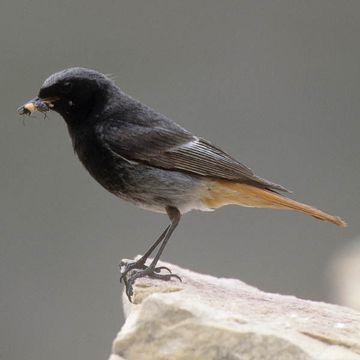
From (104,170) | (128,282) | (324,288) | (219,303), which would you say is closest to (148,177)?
(104,170)

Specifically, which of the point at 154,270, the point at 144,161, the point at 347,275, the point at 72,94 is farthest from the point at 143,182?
the point at 347,275

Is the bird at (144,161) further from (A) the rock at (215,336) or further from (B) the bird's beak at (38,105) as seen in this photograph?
(A) the rock at (215,336)

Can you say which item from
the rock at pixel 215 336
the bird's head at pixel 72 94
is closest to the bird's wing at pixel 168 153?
the bird's head at pixel 72 94

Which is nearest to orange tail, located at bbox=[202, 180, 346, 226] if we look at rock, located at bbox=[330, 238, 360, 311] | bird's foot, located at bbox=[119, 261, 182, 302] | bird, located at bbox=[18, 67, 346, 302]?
bird, located at bbox=[18, 67, 346, 302]

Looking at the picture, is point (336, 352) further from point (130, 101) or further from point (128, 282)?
point (130, 101)

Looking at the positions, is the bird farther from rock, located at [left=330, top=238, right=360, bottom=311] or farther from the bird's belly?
rock, located at [left=330, top=238, right=360, bottom=311]

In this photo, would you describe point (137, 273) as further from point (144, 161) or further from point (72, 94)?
point (72, 94)
